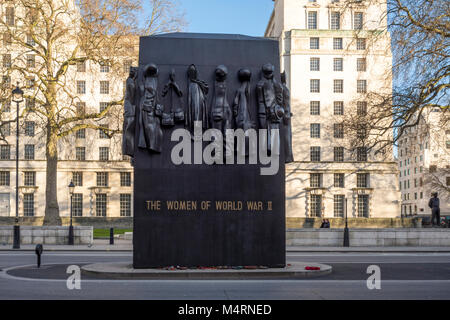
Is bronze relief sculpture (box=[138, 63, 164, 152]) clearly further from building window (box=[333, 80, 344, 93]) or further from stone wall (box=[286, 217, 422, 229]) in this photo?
building window (box=[333, 80, 344, 93])

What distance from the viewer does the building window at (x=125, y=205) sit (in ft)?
240

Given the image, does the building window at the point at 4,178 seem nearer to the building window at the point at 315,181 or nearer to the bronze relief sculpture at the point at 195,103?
the building window at the point at 315,181

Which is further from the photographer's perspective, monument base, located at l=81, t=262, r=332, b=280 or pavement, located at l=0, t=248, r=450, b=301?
monument base, located at l=81, t=262, r=332, b=280

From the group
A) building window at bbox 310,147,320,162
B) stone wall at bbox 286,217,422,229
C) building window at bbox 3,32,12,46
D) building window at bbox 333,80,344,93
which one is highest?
building window at bbox 333,80,344,93

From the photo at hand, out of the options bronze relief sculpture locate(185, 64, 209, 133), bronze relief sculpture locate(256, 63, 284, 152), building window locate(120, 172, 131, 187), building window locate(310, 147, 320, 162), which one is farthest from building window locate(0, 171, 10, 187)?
bronze relief sculpture locate(256, 63, 284, 152)

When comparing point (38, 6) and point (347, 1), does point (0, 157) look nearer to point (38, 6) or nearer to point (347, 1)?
point (38, 6)

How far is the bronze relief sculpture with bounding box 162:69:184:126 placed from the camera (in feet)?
49.4

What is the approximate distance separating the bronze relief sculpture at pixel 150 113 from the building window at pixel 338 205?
60.7m

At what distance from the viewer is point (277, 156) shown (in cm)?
1536

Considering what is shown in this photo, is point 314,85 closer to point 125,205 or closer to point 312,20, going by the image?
point 312,20

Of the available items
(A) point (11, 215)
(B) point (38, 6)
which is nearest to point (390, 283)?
(B) point (38, 6)

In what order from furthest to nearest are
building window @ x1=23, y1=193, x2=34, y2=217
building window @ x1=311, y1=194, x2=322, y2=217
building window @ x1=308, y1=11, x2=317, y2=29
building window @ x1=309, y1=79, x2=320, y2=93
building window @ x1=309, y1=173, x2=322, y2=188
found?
building window @ x1=308, y1=11, x2=317, y2=29 → building window @ x1=309, y1=79, x2=320, y2=93 → building window @ x1=309, y1=173, x2=322, y2=188 → building window @ x1=311, y1=194, x2=322, y2=217 → building window @ x1=23, y1=193, x2=34, y2=217

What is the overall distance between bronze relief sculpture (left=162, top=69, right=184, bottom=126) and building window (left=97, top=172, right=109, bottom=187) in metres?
60.2

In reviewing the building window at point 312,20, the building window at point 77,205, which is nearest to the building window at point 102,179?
the building window at point 77,205
